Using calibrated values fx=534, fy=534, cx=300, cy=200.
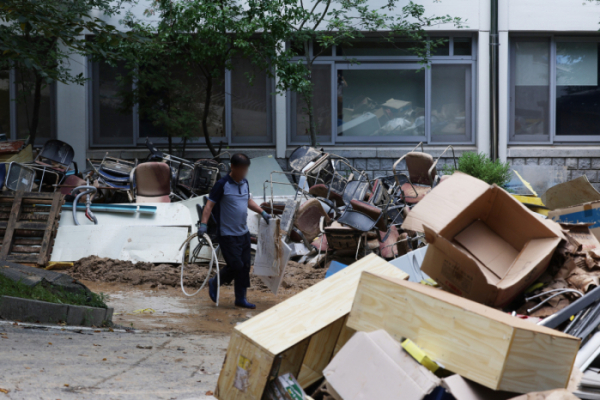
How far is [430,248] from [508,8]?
9.64m

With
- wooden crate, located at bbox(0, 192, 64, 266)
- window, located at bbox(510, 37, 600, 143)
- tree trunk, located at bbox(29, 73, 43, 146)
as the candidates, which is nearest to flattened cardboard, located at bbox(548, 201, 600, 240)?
window, located at bbox(510, 37, 600, 143)

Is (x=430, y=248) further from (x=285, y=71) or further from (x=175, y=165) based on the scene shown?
(x=175, y=165)

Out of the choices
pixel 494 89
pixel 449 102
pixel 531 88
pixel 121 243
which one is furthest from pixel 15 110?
pixel 531 88

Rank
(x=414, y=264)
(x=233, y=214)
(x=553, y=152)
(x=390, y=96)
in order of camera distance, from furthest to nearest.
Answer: (x=390, y=96), (x=553, y=152), (x=233, y=214), (x=414, y=264)

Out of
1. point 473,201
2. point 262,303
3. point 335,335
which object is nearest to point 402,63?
point 262,303

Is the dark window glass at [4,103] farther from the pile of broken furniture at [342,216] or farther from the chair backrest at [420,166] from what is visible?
the chair backrest at [420,166]

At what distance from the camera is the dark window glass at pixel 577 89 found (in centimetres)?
1182

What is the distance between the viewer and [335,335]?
3191 millimetres

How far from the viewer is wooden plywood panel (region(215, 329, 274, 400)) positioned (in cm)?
276

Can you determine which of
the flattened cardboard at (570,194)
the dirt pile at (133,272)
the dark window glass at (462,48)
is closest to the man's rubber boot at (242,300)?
the dirt pile at (133,272)

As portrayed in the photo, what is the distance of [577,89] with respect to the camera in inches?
469

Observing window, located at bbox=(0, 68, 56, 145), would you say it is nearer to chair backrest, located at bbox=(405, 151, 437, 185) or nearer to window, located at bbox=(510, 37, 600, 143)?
chair backrest, located at bbox=(405, 151, 437, 185)

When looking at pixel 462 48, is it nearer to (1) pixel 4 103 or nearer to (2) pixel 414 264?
(2) pixel 414 264

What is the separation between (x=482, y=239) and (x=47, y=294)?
152 inches
